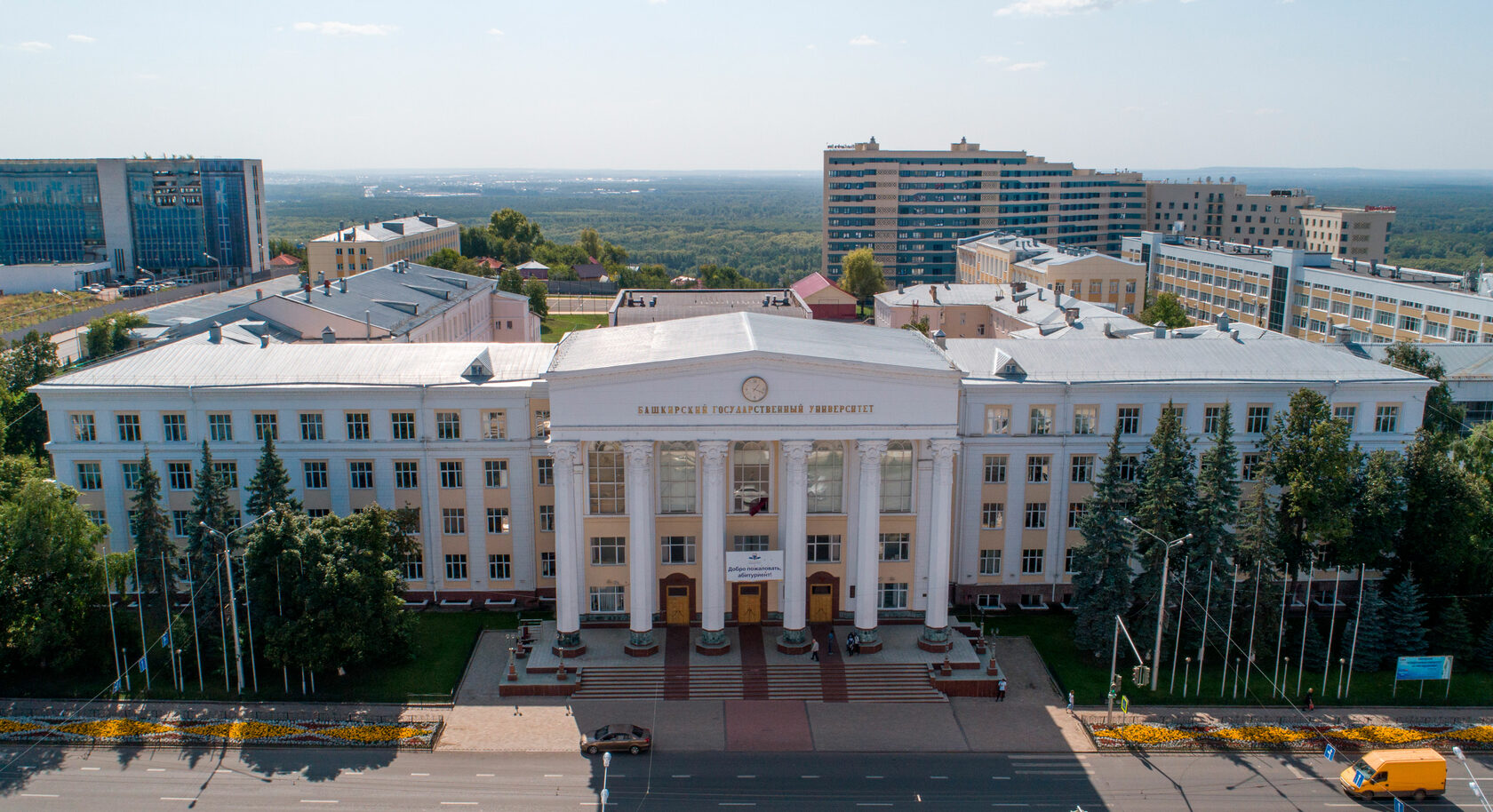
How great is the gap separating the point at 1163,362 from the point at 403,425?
145 ft

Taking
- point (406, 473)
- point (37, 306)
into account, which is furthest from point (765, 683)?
point (37, 306)

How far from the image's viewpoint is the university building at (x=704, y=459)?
178 ft

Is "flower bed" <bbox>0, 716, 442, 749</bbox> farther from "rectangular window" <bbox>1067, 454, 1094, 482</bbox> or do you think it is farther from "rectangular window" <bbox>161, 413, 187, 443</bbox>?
"rectangular window" <bbox>1067, 454, 1094, 482</bbox>

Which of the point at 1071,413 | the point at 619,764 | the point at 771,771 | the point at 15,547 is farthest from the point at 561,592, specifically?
the point at 1071,413

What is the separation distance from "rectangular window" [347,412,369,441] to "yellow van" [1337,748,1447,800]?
51.4 meters

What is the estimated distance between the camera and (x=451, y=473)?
59.6m

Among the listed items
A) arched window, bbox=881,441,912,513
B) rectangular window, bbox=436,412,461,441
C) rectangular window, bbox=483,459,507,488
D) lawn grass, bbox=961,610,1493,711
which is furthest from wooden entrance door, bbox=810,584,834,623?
rectangular window, bbox=436,412,461,441

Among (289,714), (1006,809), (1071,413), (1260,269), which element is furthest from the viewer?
(1260,269)

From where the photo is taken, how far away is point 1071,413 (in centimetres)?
5984

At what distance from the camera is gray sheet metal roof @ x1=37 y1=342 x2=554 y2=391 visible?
59412 millimetres

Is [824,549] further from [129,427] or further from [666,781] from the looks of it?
[129,427]

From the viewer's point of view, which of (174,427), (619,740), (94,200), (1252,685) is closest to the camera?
(619,740)

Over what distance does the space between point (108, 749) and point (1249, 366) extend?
61.9 m

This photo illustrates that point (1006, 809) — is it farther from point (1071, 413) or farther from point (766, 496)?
point (1071, 413)
